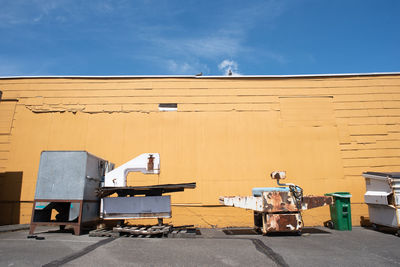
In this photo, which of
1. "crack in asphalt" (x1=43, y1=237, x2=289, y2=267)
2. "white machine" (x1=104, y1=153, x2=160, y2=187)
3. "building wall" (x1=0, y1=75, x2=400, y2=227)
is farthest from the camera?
"building wall" (x1=0, y1=75, x2=400, y2=227)

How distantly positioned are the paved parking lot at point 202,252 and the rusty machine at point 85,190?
798 millimetres

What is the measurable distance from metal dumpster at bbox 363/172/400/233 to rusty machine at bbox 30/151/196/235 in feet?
18.1

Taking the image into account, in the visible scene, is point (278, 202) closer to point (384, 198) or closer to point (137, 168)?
point (384, 198)

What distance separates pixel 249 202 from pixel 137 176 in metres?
4.26

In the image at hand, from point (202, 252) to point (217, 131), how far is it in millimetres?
5295

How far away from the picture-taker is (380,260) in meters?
4.20

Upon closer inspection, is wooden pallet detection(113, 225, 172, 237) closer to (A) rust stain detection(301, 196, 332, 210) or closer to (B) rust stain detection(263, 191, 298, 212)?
(B) rust stain detection(263, 191, 298, 212)

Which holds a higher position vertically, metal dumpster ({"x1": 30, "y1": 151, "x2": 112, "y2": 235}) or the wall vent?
the wall vent

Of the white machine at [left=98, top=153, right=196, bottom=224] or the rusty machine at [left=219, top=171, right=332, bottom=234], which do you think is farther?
the white machine at [left=98, top=153, right=196, bottom=224]

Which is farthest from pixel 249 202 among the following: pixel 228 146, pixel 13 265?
pixel 13 265

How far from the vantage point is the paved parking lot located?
3922 millimetres

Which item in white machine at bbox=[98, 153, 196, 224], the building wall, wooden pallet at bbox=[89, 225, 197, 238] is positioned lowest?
wooden pallet at bbox=[89, 225, 197, 238]

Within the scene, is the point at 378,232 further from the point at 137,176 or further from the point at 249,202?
the point at 137,176

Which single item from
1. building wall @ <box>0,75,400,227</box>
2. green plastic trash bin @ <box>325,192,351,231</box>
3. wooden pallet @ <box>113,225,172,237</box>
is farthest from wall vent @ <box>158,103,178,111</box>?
green plastic trash bin @ <box>325,192,351,231</box>
